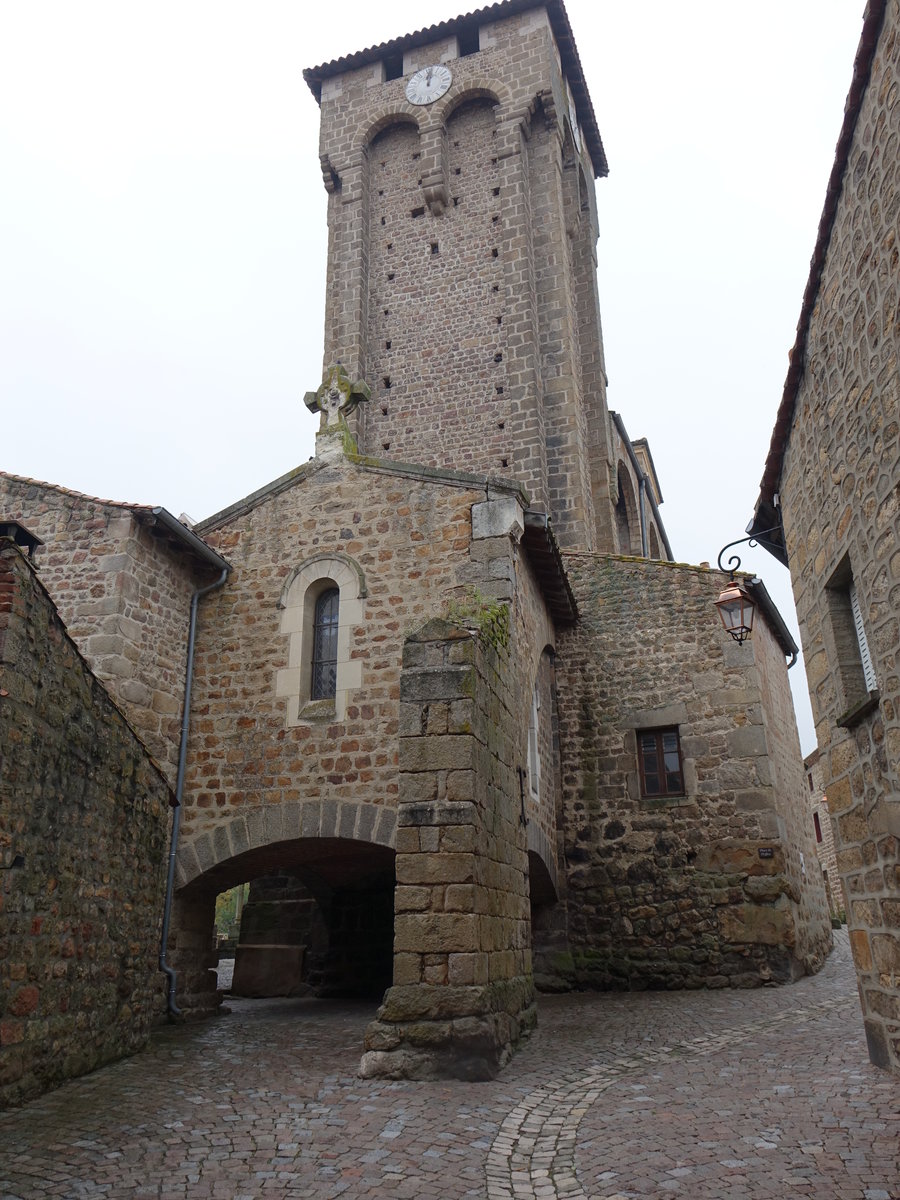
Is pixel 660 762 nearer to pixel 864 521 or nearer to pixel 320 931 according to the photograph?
pixel 320 931

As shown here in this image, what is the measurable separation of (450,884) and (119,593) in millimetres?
4782

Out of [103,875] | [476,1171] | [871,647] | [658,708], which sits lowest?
[476,1171]

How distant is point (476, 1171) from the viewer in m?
4.27

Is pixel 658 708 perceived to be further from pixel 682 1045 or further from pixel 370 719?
pixel 682 1045

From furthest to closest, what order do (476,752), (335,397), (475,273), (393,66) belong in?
(393,66) → (475,273) → (335,397) → (476,752)

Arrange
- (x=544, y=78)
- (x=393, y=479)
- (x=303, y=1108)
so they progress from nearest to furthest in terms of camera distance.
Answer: (x=303, y=1108)
(x=393, y=479)
(x=544, y=78)

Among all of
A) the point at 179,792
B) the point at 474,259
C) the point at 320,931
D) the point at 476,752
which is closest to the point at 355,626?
the point at 179,792

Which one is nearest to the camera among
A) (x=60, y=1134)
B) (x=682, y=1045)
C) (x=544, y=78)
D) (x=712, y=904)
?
(x=60, y=1134)

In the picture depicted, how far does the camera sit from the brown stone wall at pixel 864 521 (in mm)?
4855

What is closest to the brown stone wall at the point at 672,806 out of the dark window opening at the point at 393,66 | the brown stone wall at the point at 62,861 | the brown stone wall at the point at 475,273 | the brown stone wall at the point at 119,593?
the brown stone wall at the point at 475,273

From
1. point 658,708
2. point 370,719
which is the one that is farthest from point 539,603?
point 370,719

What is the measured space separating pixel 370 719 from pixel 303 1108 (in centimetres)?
423

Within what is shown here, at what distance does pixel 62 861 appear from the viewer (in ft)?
19.2

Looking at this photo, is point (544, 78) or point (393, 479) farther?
point (544, 78)
